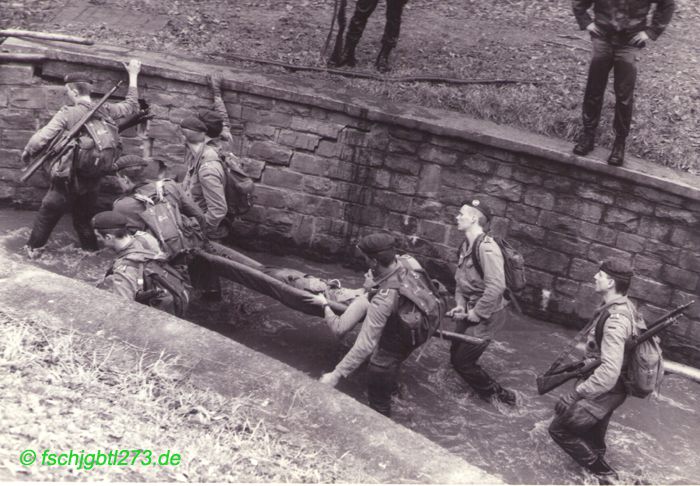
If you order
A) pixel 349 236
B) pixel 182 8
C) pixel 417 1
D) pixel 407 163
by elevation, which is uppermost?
pixel 417 1

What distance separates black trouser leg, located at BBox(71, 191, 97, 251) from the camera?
25.7ft

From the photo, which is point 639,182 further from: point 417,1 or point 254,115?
point 417,1

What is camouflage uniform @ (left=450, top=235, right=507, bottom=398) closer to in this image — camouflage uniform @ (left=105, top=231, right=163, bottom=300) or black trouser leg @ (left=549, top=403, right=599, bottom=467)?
black trouser leg @ (left=549, top=403, right=599, bottom=467)

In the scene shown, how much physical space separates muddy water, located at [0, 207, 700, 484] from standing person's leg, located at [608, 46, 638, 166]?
6.32ft

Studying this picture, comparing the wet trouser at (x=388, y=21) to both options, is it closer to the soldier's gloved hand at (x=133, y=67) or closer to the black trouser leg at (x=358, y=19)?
the black trouser leg at (x=358, y=19)

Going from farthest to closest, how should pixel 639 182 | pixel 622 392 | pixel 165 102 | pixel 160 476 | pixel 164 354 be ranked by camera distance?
pixel 165 102
pixel 639 182
pixel 622 392
pixel 164 354
pixel 160 476

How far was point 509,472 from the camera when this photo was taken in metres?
5.57

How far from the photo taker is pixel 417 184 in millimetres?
8031

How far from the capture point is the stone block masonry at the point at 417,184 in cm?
729

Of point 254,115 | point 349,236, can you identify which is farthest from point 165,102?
point 349,236

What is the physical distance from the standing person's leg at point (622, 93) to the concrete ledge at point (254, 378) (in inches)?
166

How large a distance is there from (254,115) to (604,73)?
3.65 meters

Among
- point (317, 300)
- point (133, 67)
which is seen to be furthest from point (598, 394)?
point (133, 67)

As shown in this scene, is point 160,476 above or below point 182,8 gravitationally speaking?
below
